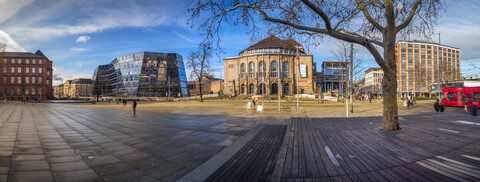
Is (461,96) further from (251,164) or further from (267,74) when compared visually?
(267,74)

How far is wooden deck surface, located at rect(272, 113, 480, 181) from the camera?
315 cm

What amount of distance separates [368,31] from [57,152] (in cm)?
1329

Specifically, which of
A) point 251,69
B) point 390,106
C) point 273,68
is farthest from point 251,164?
point 251,69

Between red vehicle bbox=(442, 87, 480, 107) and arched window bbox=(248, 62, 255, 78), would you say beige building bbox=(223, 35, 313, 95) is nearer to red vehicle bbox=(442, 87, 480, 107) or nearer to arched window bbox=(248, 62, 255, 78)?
arched window bbox=(248, 62, 255, 78)

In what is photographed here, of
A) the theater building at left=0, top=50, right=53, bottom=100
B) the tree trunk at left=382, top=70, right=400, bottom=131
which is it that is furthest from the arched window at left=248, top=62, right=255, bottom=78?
the theater building at left=0, top=50, right=53, bottom=100

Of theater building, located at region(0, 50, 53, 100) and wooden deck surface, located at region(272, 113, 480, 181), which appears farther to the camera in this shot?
theater building, located at region(0, 50, 53, 100)

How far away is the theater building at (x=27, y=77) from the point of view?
76.2 m

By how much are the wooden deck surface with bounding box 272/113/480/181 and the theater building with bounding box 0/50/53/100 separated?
352 ft

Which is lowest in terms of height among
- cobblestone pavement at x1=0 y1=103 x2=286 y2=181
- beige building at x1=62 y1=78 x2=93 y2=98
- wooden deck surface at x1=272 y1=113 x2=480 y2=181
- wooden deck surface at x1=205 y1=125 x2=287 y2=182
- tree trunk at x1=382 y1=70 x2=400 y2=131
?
cobblestone pavement at x1=0 y1=103 x2=286 y2=181

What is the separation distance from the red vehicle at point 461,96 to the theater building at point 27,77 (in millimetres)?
116559

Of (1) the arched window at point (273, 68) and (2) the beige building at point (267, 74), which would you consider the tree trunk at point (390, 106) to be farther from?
(1) the arched window at point (273, 68)

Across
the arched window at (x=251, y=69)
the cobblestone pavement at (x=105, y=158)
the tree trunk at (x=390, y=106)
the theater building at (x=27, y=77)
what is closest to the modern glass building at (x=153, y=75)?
the arched window at (x=251, y=69)

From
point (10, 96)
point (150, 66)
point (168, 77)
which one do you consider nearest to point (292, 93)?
point (168, 77)

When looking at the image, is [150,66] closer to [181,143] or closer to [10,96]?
[10,96]
